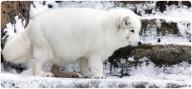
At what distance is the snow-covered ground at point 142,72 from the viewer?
701cm

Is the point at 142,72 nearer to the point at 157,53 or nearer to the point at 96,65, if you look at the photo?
the point at 157,53

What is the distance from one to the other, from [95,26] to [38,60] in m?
0.91

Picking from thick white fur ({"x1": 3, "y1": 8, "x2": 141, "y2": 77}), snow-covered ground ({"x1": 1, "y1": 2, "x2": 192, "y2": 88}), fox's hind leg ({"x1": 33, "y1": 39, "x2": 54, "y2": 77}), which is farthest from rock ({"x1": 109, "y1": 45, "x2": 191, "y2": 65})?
fox's hind leg ({"x1": 33, "y1": 39, "x2": 54, "y2": 77})

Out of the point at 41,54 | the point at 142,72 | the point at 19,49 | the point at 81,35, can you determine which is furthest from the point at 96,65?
the point at 142,72

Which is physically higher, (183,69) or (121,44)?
(121,44)

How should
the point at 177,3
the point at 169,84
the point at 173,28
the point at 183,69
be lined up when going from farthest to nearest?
the point at 177,3 < the point at 173,28 < the point at 183,69 < the point at 169,84

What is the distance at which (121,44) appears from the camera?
755 centimetres

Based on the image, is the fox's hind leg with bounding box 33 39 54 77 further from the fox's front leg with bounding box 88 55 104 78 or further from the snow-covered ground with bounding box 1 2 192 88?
the fox's front leg with bounding box 88 55 104 78

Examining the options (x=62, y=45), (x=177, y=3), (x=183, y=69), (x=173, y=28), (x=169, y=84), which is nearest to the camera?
(x=169, y=84)

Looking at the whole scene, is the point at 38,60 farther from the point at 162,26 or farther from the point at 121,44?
the point at 162,26

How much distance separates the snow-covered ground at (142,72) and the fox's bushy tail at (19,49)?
8.7 inches

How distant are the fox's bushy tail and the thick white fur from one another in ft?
0.35

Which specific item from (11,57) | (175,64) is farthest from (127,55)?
(11,57)

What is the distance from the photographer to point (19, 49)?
7.79 m
